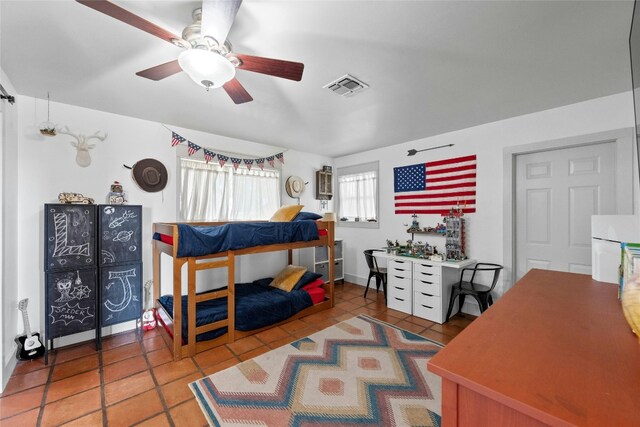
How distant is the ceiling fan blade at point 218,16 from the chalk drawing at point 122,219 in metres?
2.26

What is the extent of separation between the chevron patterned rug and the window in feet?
7.99

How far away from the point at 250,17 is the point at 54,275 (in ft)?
9.33

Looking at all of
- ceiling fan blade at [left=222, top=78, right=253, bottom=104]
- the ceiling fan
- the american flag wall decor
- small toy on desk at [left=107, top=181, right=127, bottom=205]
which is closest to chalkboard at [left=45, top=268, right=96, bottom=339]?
small toy on desk at [left=107, top=181, right=127, bottom=205]

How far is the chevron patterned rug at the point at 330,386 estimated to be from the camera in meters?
1.79

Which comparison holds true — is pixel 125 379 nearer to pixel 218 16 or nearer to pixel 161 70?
pixel 161 70

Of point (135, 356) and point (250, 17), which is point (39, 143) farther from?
point (250, 17)

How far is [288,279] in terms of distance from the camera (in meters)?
3.76

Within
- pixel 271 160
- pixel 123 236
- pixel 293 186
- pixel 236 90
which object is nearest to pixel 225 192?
pixel 271 160

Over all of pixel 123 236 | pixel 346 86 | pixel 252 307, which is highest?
pixel 346 86

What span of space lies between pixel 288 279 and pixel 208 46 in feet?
9.63

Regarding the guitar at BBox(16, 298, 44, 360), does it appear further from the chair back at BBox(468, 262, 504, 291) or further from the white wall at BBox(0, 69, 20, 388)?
the chair back at BBox(468, 262, 504, 291)

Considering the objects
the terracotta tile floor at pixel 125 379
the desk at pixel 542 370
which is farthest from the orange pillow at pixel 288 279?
the desk at pixel 542 370

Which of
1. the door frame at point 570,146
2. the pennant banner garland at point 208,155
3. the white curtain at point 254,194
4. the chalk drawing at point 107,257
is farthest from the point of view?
the white curtain at point 254,194

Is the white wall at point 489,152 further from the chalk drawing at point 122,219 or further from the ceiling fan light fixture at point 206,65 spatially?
the chalk drawing at point 122,219
